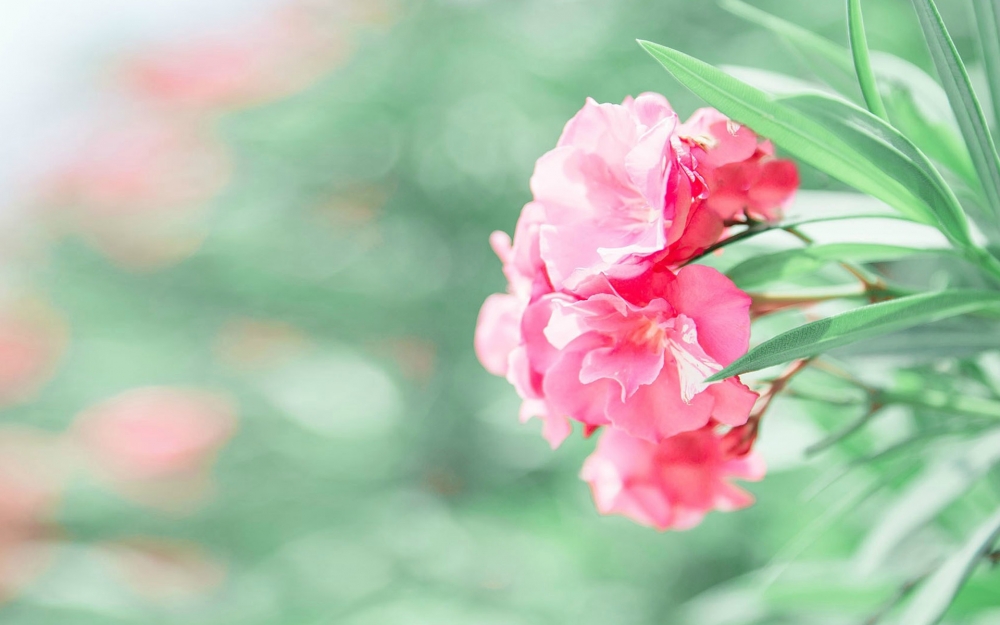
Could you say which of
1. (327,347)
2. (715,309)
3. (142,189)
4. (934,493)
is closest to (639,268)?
(715,309)

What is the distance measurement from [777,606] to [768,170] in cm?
45

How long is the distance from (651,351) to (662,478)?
12 cm

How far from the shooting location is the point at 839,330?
243 mm

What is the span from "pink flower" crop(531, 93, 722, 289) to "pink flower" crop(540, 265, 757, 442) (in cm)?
1

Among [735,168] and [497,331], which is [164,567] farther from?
[735,168]

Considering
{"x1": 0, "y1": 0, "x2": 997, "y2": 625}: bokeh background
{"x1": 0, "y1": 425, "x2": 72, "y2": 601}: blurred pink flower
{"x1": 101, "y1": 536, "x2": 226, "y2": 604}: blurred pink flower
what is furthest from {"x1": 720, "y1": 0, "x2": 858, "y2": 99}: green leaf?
{"x1": 0, "y1": 425, "x2": 72, "y2": 601}: blurred pink flower

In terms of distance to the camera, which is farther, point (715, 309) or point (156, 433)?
point (156, 433)

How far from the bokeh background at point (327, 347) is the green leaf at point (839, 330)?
0.75 metres

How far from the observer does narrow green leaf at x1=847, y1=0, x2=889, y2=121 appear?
26 cm

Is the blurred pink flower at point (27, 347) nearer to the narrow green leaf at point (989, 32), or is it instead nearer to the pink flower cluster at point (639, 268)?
the pink flower cluster at point (639, 268)

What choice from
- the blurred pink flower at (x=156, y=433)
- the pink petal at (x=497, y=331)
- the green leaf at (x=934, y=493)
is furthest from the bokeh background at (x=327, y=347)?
the pink petal at (x=497, y=331)

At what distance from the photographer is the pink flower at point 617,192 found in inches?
9.4

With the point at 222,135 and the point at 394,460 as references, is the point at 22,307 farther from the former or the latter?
the point at 394,460

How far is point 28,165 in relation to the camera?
2637mm
